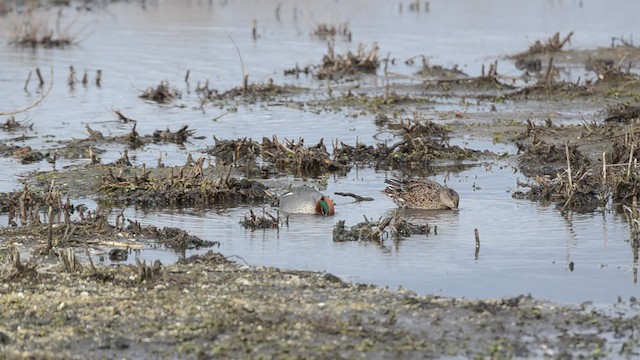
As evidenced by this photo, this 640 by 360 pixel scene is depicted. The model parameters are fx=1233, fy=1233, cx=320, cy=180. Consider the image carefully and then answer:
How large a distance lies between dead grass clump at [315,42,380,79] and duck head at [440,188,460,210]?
999 cm

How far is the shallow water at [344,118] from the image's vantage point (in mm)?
9375

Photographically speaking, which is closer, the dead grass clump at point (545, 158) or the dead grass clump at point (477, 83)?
the dead grass clump at point (545, 158)

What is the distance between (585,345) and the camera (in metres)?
7.26

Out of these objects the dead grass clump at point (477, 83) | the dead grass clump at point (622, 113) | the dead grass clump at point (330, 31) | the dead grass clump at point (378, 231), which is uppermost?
the dead grass clump at point (330, 31)

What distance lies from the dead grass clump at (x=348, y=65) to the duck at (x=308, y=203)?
33.1 ft

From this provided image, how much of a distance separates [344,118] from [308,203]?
635cm

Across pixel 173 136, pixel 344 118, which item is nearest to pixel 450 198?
pixel 173 136

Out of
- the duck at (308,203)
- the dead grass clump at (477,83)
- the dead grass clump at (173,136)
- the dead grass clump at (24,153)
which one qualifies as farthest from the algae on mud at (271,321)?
the dead grass clump at (477,83)

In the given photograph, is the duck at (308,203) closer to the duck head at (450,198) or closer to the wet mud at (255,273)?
the wet mud at (255,273)

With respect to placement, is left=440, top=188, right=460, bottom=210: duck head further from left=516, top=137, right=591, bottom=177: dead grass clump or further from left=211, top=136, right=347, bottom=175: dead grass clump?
left=211, top=136, right=347, bottom=175: dead grass clump

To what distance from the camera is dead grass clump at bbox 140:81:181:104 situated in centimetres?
1959

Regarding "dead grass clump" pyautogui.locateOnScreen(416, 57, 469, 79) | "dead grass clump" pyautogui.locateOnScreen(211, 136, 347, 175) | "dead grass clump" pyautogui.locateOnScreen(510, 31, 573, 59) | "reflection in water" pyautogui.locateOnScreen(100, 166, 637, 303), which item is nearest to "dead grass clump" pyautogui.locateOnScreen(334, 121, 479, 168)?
"dead grass clump" pyautogui.locateOnScreen(211, 136, 347, 175)

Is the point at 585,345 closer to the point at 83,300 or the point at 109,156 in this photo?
the point at 83,300

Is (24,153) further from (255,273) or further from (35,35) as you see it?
(35,35)
